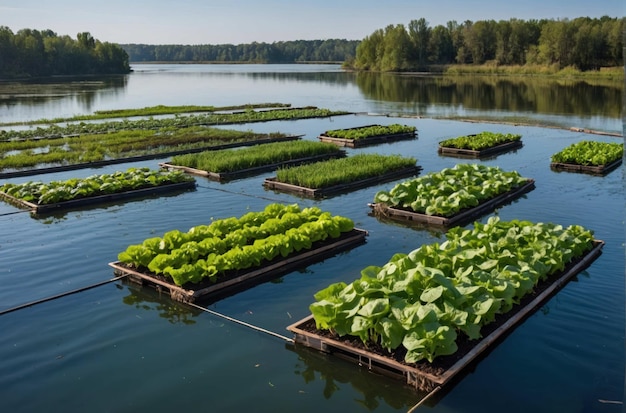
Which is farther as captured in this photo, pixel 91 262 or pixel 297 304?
pixel 91 262

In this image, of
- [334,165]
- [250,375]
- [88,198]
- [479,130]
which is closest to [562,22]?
[479,130]

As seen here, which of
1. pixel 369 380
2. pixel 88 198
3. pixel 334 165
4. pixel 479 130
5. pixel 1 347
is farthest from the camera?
pixel 479 130

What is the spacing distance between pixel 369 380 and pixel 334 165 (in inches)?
451

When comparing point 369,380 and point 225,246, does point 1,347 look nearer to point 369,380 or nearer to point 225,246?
point 225,246

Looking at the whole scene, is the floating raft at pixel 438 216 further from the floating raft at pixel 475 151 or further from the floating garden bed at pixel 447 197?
the floating raft at pixel 475 151

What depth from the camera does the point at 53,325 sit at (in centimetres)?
766

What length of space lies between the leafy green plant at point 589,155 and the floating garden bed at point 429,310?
34.5 feet

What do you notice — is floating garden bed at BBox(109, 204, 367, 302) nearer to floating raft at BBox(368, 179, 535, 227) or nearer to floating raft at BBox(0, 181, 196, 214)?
floating raft at BBox(368, 179, 535, 227)

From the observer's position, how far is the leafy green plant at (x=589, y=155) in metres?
17.8

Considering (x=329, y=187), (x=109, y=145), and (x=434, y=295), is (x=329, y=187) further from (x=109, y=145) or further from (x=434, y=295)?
(x=109, y=145)

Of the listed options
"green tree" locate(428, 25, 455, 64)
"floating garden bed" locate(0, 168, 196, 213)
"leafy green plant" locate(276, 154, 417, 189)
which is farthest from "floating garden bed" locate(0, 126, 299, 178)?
"green tree" locate(428, 25, 455, 64)

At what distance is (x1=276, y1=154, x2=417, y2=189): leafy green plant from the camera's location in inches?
598

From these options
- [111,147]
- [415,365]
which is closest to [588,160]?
[415,365]

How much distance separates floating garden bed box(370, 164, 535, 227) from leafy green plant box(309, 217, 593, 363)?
3193mm
